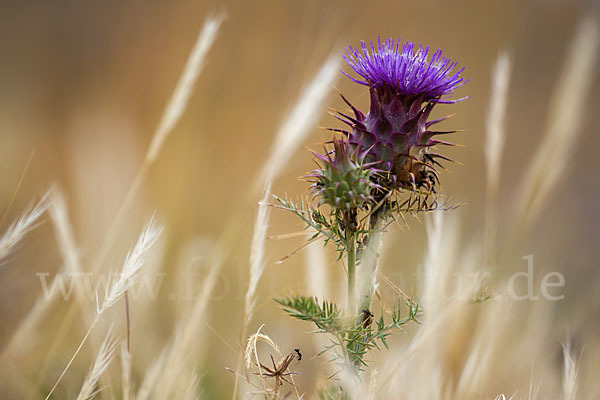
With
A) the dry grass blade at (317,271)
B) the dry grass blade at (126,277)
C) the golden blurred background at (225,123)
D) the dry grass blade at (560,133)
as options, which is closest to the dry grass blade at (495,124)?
the dry grass blade at (560,133)

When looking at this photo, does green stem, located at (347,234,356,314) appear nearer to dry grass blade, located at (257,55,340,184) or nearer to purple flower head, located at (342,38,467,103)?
purple flower head, located at (342,38,467,103)

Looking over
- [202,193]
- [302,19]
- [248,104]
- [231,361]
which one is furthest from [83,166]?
[302,19]

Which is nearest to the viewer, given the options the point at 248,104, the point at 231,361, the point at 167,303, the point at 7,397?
the point at 7,397

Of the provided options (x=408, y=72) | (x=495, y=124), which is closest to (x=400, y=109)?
(x=408, y=72)

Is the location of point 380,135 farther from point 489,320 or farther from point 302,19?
point 302,19

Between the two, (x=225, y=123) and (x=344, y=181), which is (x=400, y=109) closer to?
(x=344, y=181)

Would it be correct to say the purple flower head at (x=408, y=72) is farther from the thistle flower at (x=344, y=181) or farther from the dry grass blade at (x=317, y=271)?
the dry grass blade at (x=317, y=271)

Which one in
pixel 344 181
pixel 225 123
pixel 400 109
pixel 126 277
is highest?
pixel 225 123
